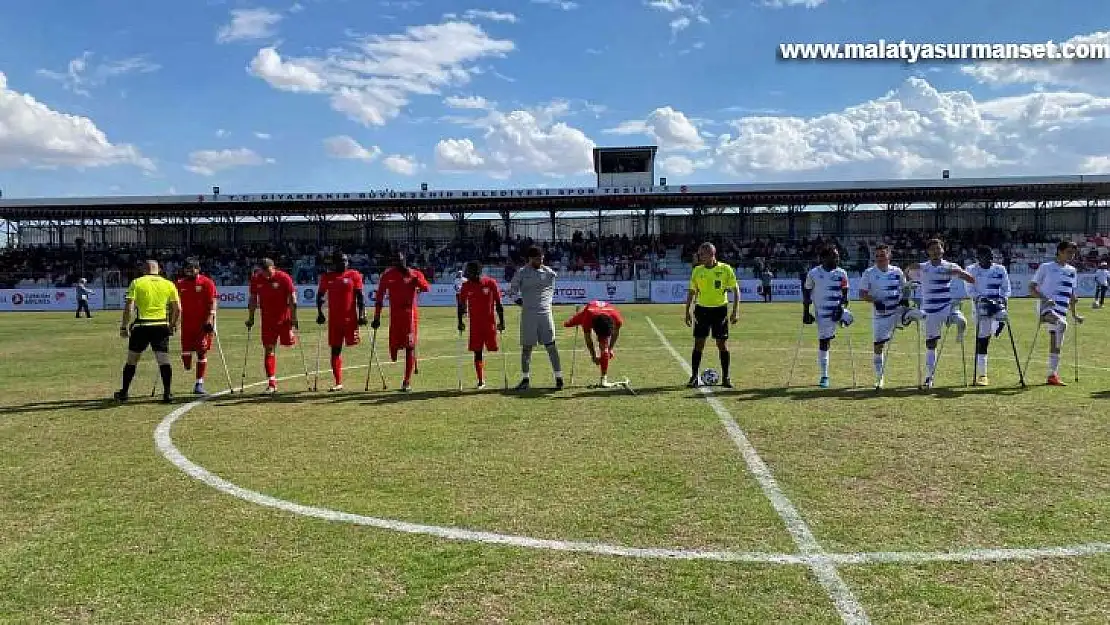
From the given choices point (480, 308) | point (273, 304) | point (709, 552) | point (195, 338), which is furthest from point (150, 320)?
point (709, 552)

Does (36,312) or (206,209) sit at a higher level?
(206,209)

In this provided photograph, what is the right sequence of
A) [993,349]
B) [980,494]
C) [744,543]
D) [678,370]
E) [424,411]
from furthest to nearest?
1. [993,349]
2. [678,370]
3. [424,411]
4. [980,494]
5. [744,543]

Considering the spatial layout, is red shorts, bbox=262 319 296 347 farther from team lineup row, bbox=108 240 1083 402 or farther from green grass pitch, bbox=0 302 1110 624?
green grass pitch, bbox=0 302 1110 624

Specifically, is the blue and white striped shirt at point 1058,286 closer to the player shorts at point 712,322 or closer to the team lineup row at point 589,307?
the team lineup row at point 589,307

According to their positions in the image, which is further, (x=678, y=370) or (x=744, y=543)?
(x=678, y=370)

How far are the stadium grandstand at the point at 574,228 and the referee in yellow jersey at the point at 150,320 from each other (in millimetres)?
31436

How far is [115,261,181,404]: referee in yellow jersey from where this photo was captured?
10320mm

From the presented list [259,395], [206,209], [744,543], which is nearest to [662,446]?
[744,543]

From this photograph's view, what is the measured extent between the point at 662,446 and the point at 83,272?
46.9 m

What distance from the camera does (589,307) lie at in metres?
11.5

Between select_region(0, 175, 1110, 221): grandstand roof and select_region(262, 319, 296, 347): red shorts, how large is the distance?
32.5m

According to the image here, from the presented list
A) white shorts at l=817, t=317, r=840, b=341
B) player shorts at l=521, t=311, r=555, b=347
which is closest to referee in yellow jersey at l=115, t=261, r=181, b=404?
player shorts at l=521, t=311, r=555, b=347

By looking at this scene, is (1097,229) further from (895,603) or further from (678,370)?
(895,603)

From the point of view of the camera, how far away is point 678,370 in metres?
12.8
